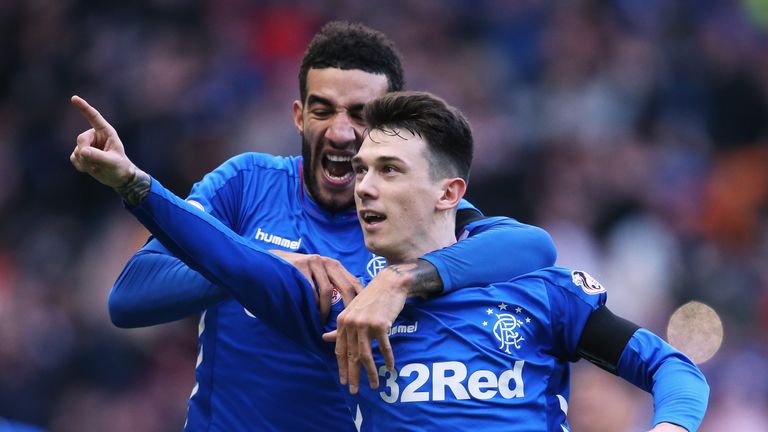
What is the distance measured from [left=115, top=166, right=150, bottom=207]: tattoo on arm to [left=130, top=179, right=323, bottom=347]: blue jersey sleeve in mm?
18

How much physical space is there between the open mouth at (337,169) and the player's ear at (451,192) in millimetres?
614

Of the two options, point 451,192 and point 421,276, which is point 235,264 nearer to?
point 421,276

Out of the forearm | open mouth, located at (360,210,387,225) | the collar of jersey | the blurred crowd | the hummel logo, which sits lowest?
the blurred crowd

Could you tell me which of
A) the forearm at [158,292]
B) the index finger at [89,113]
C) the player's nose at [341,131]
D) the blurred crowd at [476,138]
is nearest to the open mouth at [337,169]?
the player's nose at [341,131]

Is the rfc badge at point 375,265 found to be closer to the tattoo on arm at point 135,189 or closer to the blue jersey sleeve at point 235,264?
the blue jersey sleeve at point 235,264

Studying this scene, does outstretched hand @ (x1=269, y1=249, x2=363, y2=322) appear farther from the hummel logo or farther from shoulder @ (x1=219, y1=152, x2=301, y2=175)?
shoulder @ (x1=219, y1=152, x2=301, y2=175)

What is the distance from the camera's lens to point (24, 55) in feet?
37.5

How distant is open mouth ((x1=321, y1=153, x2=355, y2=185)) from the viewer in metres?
4.77

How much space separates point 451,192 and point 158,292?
106 cm

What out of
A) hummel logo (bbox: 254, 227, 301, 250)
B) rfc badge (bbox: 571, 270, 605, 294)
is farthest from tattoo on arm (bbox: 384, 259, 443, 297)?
hummel logo (bbox: 254, 227, 301, 250)

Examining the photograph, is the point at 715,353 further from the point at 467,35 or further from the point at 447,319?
the point at 447,319

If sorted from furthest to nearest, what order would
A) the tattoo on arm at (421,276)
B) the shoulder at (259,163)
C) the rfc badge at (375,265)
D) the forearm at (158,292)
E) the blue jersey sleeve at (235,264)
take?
the shoulder at (259,163), the rfc badge at (375,265), the forearm at (158,292), the tattoo on arm at (421,276), the blue jersey sleeve at (235,264)

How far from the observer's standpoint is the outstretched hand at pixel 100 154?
11.9 ft

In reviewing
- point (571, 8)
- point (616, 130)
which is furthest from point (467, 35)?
point (616, 130)
